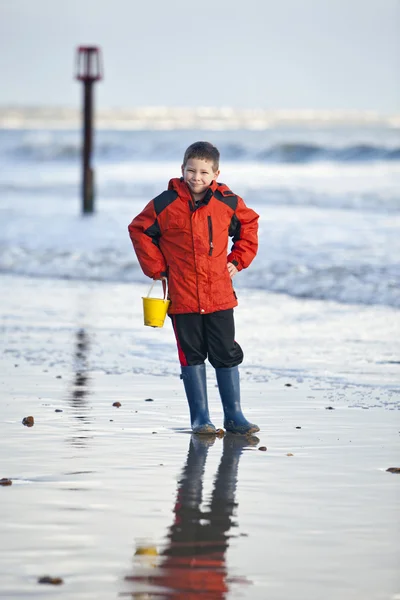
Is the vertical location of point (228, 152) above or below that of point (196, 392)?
above

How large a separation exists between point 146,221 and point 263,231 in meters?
12.9

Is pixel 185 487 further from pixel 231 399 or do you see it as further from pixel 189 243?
pixel 189 243

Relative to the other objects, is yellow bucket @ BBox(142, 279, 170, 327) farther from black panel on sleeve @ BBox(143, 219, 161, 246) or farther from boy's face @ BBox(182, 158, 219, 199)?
boy's face @ BBox(182, 158, 219, 199)

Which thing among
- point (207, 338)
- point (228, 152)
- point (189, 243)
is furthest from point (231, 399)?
point (228, 152)

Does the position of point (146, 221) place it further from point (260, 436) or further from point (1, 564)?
point (1, 564)

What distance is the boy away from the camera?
19.7 ft

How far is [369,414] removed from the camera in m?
6.54

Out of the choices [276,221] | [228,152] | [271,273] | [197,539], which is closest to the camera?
[197,539]

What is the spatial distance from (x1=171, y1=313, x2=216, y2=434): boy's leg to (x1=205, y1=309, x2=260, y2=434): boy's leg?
5 centimetres

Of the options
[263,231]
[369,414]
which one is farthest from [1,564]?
[263,231]

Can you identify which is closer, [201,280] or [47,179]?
[201,280]

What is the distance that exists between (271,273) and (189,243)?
7.34 meters

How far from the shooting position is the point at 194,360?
20.6 ft

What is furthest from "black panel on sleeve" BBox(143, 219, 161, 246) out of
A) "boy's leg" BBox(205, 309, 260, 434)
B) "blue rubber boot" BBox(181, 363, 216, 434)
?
"blue rubber boot" BBox(181, 363, 216, 434)
